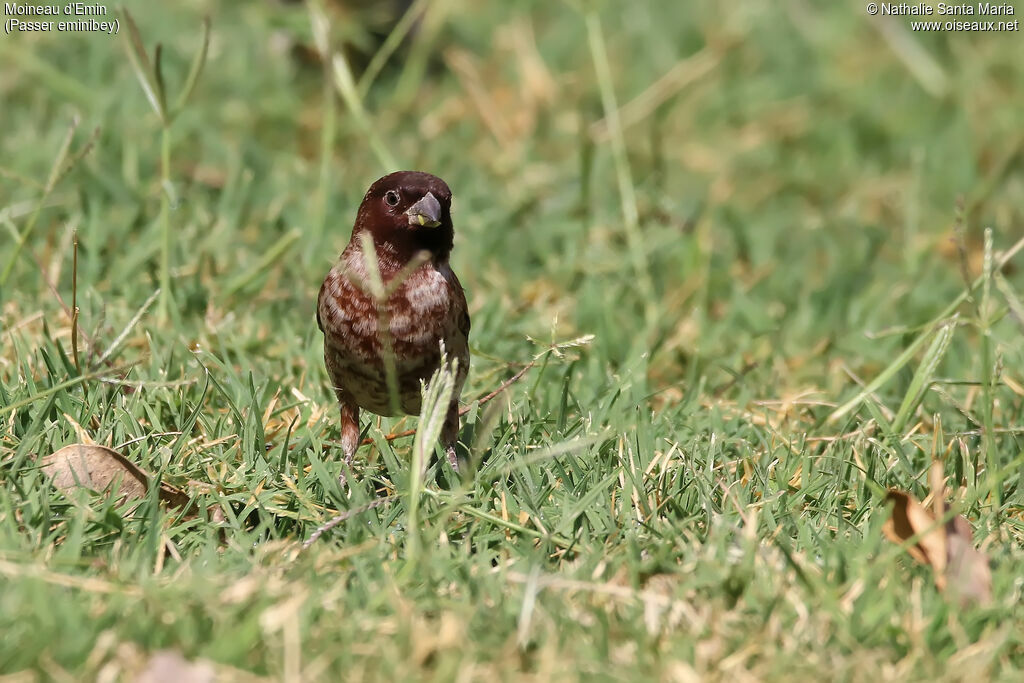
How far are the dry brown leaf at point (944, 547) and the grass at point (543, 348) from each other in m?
0.06

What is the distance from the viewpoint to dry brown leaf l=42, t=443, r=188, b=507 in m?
3.13

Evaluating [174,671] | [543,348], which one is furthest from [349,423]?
[174,671]

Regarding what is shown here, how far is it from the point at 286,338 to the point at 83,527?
1441mm

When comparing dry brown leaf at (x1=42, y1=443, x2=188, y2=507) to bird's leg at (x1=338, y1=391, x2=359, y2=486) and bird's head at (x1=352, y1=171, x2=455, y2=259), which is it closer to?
bird's leg at (x1=338, y1=391, x2=359, y2=486)

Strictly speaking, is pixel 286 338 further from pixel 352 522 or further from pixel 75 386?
pixel 352 522

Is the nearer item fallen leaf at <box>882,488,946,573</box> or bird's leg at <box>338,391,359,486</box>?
fallen leaf at <box>882,488,946,573</box>

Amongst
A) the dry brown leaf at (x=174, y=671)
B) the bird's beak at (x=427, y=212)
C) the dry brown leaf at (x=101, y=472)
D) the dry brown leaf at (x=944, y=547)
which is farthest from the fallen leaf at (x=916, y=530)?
the dry brown leaf at (x=101, y=472)

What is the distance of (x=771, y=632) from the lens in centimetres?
262

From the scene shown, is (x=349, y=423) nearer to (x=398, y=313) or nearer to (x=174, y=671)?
(x=398, y=313)

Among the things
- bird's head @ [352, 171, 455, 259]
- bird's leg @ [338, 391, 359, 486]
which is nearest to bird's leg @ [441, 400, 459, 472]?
bird's leg @ [338, 391, 359, 486]

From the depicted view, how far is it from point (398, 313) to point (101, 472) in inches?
33.7

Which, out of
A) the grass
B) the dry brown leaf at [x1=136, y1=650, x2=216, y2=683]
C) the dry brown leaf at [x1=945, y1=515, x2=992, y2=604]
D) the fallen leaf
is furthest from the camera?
the fallen leaf

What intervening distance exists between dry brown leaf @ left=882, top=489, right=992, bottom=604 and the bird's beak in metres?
1.37

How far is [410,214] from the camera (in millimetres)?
3533
